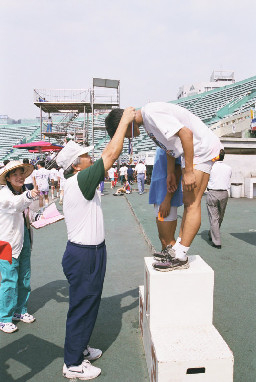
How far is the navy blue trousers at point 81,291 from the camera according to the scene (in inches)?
90.4

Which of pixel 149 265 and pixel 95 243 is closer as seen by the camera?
pixel 95 243

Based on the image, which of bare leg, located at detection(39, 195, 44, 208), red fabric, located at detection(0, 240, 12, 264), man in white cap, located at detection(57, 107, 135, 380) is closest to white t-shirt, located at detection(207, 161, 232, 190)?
man in white cap, located at detection(57, 107, 135, 380)

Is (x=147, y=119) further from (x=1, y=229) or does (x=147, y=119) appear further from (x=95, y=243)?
(x=1, y=229)

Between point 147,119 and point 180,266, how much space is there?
1.14 meters

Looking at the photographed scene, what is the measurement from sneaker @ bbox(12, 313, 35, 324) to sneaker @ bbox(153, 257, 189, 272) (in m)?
1.65

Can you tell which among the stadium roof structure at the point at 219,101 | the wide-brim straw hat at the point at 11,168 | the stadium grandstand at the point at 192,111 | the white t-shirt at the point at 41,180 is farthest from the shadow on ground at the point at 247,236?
the stadium roof structure at the point at 219,101

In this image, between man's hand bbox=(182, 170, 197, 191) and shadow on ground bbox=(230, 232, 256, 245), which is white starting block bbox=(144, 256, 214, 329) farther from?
shadow on ground bbox=(230, 232, 256, 245)

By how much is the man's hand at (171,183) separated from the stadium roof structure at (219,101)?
4569 centimetres

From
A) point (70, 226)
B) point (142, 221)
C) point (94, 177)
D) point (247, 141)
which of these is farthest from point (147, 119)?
point (247, 141)

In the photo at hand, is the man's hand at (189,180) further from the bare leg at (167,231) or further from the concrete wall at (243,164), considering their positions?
the concrete wall at (243,164)

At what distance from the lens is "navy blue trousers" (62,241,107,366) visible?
2.29 metres

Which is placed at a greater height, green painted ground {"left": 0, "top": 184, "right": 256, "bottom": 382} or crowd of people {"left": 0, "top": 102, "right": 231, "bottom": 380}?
crowd of people {"left": 0, "top": 102, "right": 231, "bottom": 380}

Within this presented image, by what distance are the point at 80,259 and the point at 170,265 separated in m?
0.68

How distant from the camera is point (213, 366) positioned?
1892 millimetres
